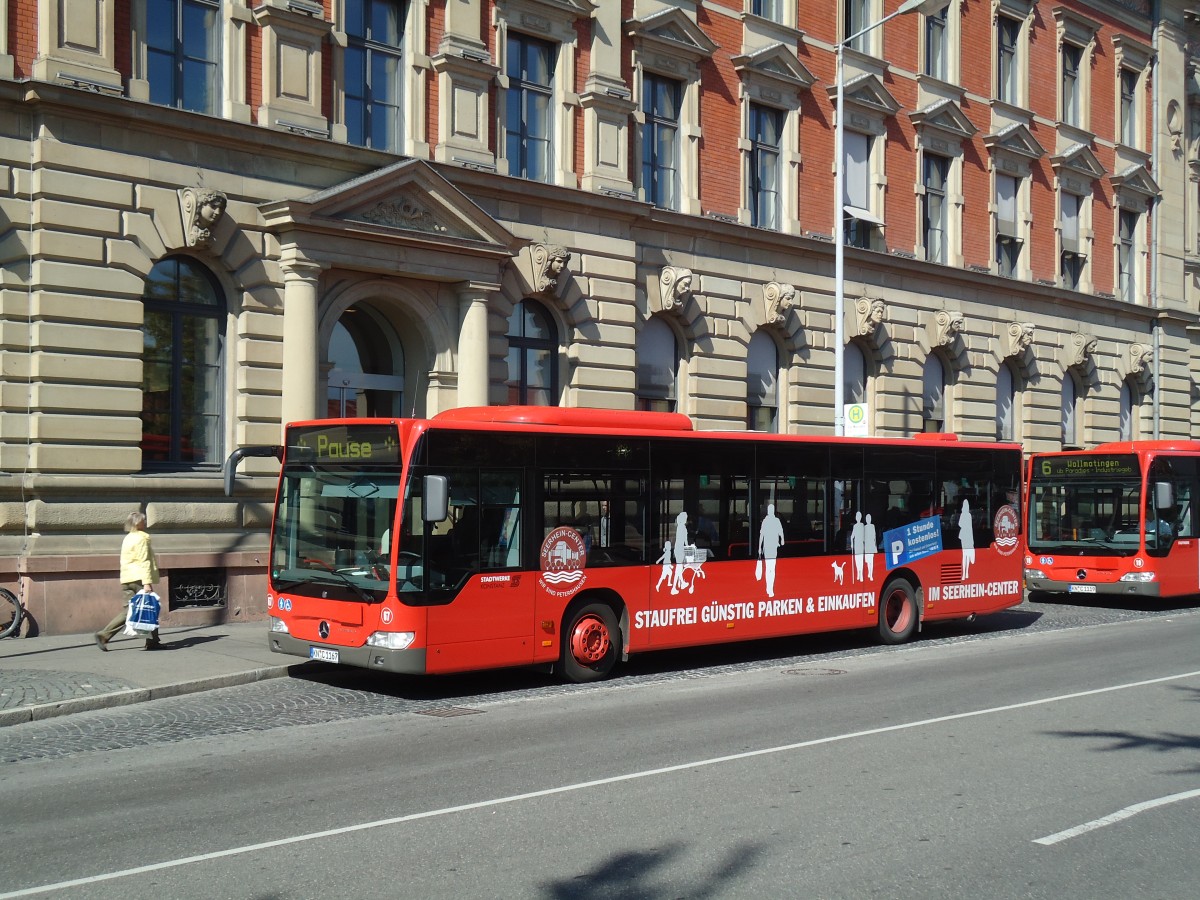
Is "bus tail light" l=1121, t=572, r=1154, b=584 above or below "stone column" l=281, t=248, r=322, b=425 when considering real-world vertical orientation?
below

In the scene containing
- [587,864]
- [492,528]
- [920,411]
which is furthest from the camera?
[920,411]

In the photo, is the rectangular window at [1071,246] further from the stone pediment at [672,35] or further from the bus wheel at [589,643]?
the bus wheel at [589,643]

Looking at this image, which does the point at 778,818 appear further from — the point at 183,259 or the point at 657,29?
the point at 657,29

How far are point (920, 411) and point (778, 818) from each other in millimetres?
25638

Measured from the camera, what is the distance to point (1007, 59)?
35469 millimetres

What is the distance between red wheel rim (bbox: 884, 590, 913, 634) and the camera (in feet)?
61.9

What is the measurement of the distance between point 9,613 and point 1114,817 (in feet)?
46.4

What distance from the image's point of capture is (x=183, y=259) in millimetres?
19438

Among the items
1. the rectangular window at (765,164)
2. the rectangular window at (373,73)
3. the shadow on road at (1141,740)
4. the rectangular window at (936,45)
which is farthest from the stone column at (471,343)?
the rectangular window at (936,45)

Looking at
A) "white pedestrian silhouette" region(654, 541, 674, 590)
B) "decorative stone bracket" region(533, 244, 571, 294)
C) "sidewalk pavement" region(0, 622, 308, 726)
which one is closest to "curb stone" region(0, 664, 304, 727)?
"sidewalk pavement" region(0, 622, 308, 726)

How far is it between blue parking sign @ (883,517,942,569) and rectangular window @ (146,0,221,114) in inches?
461

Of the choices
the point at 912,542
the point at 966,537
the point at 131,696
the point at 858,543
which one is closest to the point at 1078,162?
the point at 966,537

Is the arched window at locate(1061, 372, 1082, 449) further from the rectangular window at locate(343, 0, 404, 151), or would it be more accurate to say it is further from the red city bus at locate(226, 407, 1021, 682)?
the rectangular window at locate(343, 0, 404, 151)

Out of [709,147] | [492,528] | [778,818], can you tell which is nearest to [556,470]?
[492,528]
